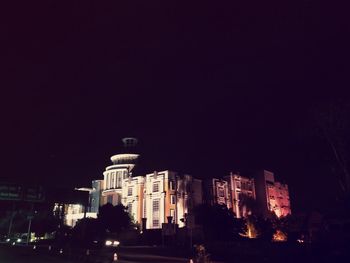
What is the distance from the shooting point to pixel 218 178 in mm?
92625

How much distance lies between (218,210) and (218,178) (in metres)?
27.6

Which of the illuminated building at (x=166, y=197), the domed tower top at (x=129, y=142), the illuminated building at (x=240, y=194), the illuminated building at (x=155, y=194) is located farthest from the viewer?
the domed tower top at (x=129, y=142)

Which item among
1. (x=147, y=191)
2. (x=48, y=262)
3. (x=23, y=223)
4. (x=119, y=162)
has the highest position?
(x=119, y=162)

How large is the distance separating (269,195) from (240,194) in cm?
1041

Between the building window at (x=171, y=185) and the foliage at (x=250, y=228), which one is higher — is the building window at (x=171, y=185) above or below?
above

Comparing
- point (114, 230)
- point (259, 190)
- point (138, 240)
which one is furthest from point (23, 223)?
point (259, 190)

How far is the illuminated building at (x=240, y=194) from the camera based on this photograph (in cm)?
9125

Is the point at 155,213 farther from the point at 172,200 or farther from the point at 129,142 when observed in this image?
the point at 129,142

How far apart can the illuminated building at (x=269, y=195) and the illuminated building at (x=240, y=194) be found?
295cm

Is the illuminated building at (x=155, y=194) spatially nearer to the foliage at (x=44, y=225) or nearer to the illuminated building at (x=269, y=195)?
the foliage at (x=44, y=225)

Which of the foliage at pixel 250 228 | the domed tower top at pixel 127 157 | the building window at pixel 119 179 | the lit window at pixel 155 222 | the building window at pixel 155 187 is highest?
the domed tower top at pixel 127 157

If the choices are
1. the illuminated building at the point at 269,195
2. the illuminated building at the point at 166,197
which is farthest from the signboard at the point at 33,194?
the illuminated building at the point at 269,195

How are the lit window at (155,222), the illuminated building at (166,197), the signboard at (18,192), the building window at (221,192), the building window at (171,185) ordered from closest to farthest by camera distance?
the signboard at (18,192)
the lit window at (155,222)
the illuminated building at (166,197)
the building window at (171,185)
the building window at (221,192)

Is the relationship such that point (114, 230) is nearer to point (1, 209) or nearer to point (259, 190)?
point (1, 209)
